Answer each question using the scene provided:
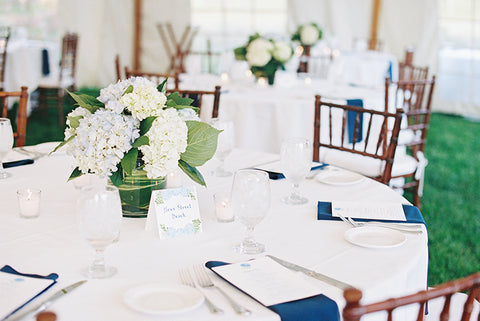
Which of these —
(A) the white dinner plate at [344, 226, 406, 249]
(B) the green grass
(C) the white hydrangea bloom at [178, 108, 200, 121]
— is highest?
(C) the white hydrangea bloom at [178, 108, 200, 121]

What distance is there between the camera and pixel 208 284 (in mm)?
1218

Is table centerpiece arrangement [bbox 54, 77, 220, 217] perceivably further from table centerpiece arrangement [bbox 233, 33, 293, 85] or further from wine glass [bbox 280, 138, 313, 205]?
table centerpiece arrangement [bbox 233, 33, 293, 85]

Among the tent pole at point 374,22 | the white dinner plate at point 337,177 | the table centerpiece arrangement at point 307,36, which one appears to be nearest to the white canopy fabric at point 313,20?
the tent pole at point 374,22

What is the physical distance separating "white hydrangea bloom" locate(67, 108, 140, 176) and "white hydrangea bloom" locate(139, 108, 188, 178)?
0.17ft

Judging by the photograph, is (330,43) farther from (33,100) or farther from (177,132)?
(177,132)

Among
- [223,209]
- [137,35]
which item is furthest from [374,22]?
[223,209]

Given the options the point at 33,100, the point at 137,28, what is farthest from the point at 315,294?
the point at 137,28

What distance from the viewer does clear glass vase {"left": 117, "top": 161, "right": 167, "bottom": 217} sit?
1.60 m

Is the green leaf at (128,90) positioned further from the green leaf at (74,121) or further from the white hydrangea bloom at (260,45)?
the white hydrangea bloom at (260,45)

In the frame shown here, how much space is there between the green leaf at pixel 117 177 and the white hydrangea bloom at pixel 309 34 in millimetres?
4253

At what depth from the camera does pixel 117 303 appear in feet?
3.71

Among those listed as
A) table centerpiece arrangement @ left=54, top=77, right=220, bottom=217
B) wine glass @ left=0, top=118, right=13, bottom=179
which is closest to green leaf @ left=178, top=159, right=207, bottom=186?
table centerpiece arrangement @ left=54, top=77, right=220, bottom=217

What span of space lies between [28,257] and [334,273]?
69 cm

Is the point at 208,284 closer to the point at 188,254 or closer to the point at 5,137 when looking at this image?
the point at 188,254
